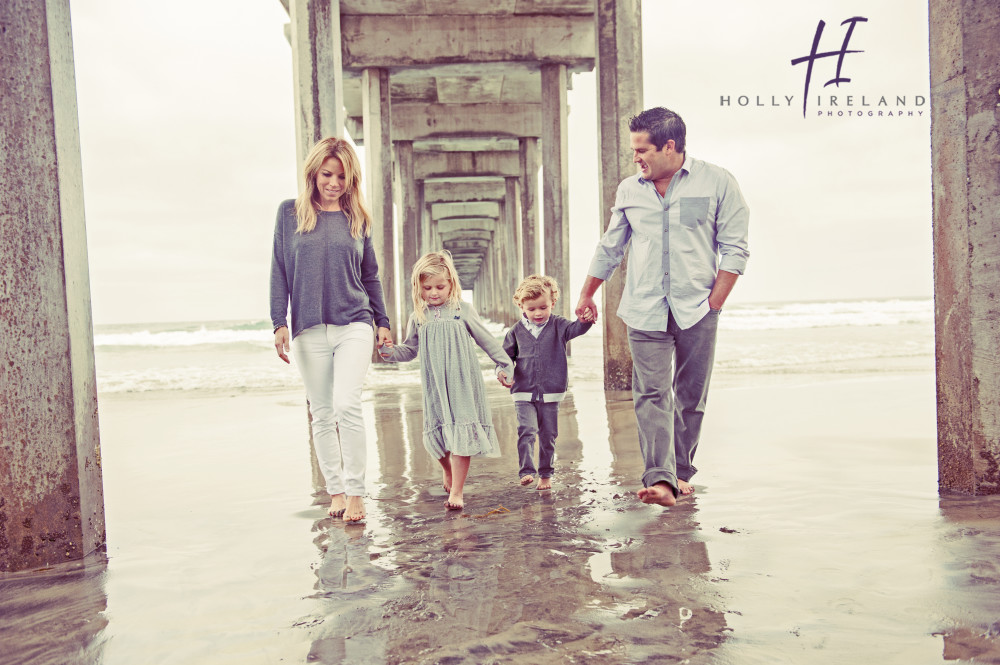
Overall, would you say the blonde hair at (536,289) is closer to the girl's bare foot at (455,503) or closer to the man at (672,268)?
the man at (672,268)

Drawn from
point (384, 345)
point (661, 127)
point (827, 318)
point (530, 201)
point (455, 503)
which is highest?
point (530, 201)

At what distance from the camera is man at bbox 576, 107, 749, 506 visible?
3.51m

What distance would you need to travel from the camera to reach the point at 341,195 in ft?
12.2

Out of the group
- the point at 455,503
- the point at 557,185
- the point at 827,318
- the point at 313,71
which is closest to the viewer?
the point at 455,503

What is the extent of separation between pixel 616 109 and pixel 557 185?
534cm

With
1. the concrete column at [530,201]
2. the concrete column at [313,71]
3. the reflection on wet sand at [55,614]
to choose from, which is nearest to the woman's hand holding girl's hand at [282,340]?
the reflection on wet sand at [55,614]

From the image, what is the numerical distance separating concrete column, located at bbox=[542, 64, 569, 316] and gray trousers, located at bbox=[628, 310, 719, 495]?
981 cm

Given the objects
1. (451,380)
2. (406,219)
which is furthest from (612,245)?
(406,219)

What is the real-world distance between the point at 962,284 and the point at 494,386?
21.0 feet

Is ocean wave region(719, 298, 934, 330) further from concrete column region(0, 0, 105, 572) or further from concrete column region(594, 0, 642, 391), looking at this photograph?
concrete column region(0, 0, 105, 572)

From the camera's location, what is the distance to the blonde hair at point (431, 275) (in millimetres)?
3766

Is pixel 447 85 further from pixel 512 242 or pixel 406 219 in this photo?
pixel 512 242

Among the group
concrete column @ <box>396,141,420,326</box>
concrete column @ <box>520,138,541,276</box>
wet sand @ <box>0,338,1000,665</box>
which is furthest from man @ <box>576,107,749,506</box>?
concrete column @ <box>520,138,541,276</box>

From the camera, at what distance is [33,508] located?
295cm
